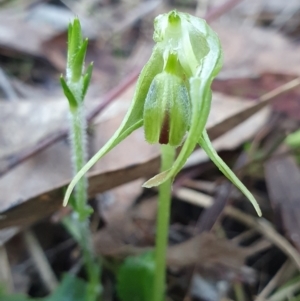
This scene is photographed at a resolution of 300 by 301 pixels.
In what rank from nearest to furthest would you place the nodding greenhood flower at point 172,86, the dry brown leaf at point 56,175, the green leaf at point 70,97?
1. the nodding greenhood flower at point 172,86
2. the green leaf at point 70,97
3. the dry brown leaf at point 56,175

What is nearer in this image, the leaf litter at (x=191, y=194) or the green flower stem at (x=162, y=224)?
the green flower stem at (x=162, y=224)

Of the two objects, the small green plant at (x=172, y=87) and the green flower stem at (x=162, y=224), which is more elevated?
the small green plant at (x=172, y=87)

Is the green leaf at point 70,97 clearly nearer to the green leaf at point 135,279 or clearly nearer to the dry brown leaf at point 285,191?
the green leaf at point 135,279

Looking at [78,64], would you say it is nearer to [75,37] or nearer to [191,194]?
[75,37]

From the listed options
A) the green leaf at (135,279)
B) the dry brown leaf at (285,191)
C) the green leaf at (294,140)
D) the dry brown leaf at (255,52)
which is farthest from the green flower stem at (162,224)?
the dry brown leaf at (255,52)

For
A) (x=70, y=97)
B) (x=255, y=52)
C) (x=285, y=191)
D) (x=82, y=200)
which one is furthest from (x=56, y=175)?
(x=255, y=52)

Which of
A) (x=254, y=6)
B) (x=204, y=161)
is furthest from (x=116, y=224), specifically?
(x=254, y=6)
